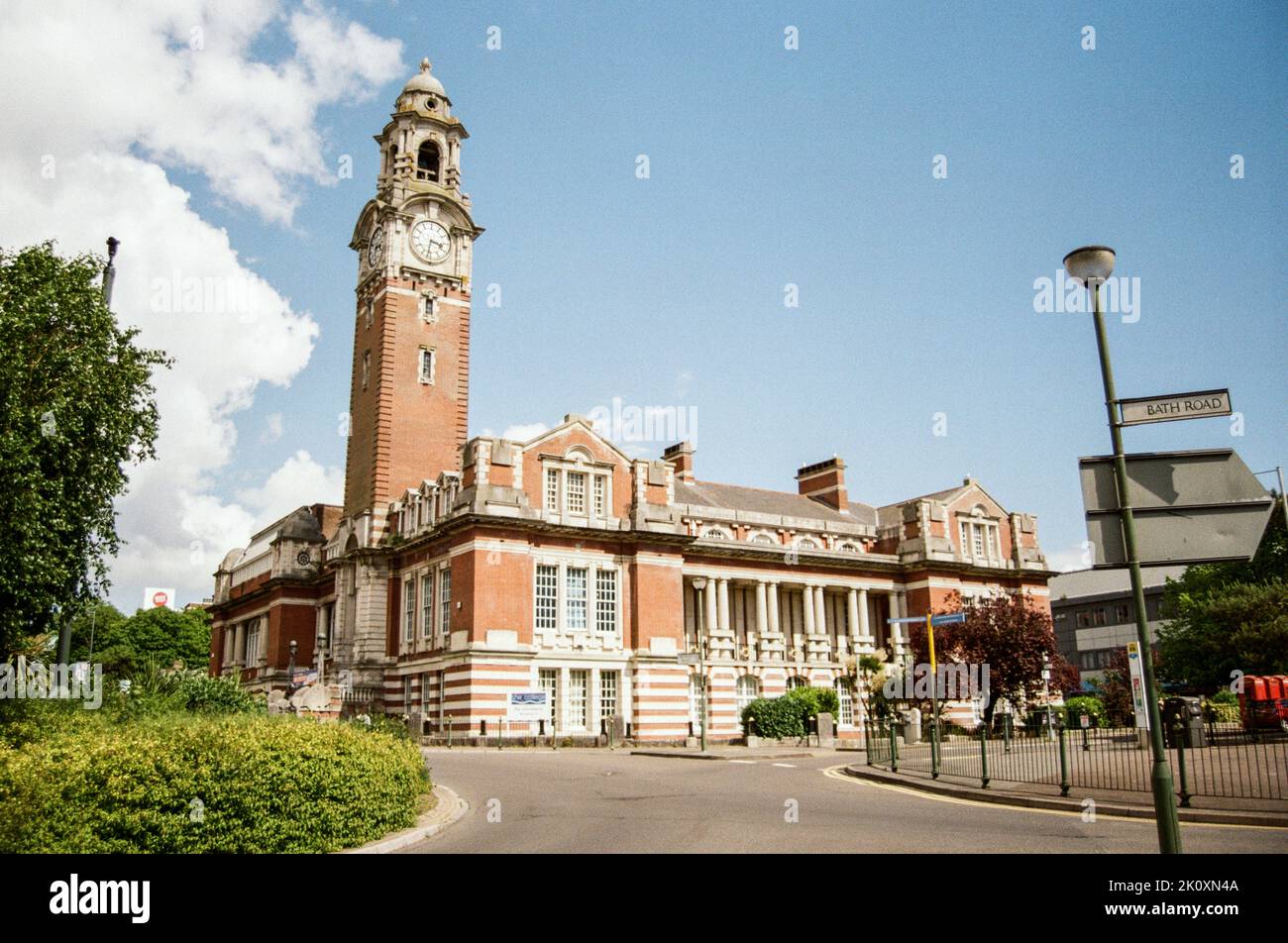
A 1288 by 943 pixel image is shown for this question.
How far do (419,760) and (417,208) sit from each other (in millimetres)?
42259

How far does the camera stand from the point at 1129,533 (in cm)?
1029

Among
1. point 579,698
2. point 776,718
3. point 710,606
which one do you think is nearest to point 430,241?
point 710,606

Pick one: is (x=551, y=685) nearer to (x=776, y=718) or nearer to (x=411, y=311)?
(x=776, y=718)

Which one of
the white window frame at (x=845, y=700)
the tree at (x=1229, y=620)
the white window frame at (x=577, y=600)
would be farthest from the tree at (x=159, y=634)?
the tree at (x=1229, y=620)

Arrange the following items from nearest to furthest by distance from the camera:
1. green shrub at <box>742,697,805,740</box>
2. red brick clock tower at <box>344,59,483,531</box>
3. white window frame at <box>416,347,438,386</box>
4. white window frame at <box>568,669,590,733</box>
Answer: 1. green shrub at <box>742,697,805,740</box>
2. white window frame at <box>568,669,590,733</box>
3. red brick clock tower at <box>344,59,483,531</box>
4. white window frame at <box>416,347,438,386</box>

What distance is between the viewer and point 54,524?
60.0ft

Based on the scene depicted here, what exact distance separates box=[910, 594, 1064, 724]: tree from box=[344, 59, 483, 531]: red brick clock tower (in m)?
27.1

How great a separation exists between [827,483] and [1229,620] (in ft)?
85.6

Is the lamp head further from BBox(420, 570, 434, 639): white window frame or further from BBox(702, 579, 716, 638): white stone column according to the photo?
BBox(702, 579, 716, 638): white stone column

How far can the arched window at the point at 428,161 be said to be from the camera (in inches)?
2192

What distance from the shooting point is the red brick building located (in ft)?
144

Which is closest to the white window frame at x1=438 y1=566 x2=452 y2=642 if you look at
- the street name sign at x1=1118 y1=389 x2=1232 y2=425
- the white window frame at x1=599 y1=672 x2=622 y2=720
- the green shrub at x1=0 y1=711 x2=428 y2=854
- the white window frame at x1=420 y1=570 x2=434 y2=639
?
the white window frame at x1=420 y1=570 x2=434 y2=639
